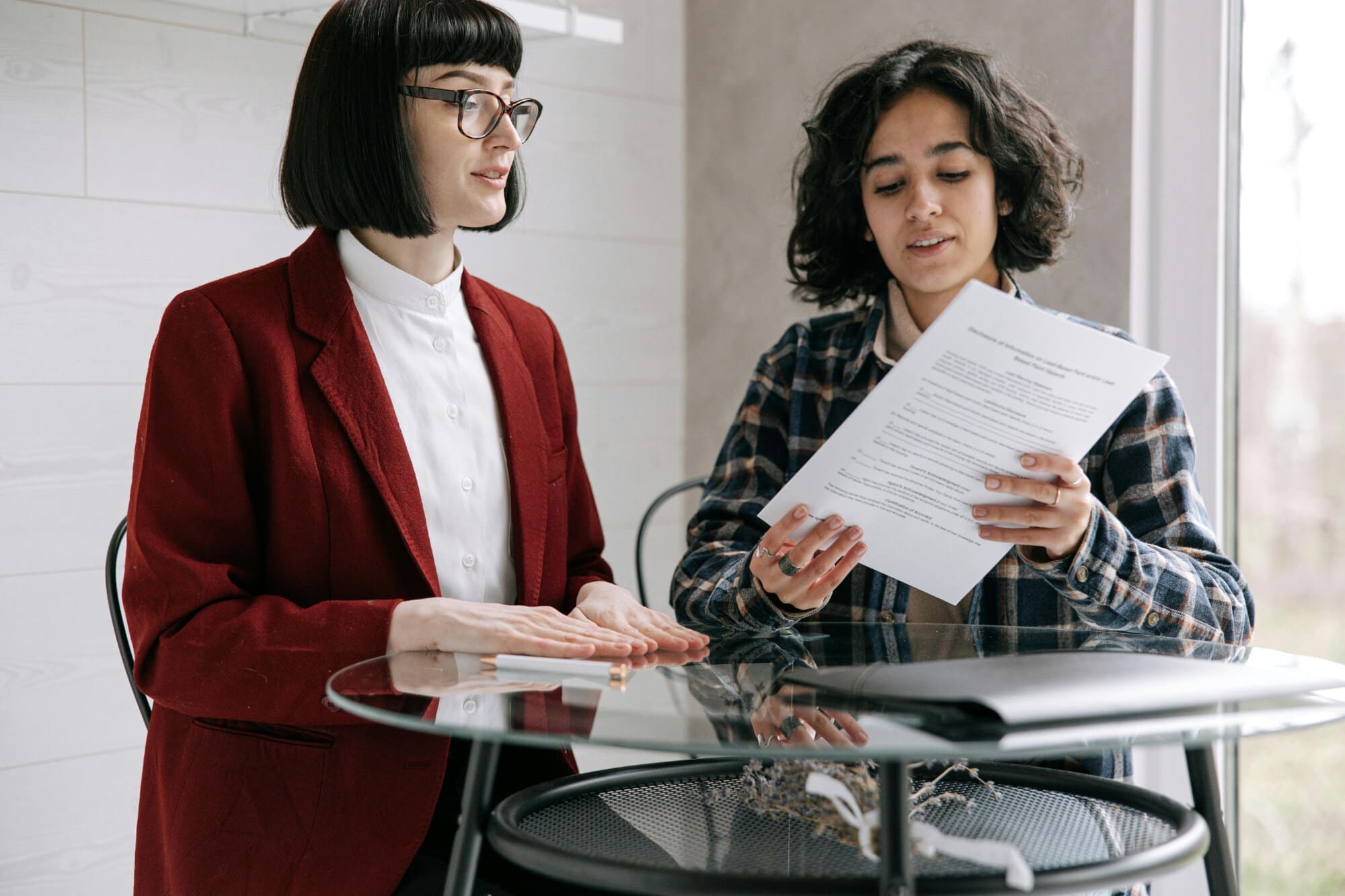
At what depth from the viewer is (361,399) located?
144cm

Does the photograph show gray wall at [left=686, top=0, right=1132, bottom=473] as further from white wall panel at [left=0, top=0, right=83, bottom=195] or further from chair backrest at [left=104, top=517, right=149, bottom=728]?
chair backrest at [left=104, top=517, right=149, bottom=728]

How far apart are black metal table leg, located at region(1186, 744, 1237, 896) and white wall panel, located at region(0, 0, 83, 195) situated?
1.75m

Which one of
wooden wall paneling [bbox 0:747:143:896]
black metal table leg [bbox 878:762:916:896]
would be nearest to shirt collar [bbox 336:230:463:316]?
black metal table leg [bbox 878:762:916:896]

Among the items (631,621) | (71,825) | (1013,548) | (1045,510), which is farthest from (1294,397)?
(71,825)

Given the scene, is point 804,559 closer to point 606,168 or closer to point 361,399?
point 361,399

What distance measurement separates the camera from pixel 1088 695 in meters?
0.96

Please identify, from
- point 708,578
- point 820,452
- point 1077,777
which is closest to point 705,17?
point 708,578

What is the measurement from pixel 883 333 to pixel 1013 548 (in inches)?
13.3

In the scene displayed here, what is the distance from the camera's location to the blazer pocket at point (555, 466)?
161 cm

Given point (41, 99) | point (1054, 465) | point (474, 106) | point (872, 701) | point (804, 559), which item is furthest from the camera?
A: point (41, 99)

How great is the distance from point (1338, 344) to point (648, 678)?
5.03ft

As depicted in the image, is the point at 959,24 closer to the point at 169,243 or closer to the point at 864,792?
the point at 169,243

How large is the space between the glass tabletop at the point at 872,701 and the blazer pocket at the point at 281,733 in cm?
21

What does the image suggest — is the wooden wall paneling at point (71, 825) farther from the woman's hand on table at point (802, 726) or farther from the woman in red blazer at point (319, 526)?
the woman's hand on table at point (802, 726)
